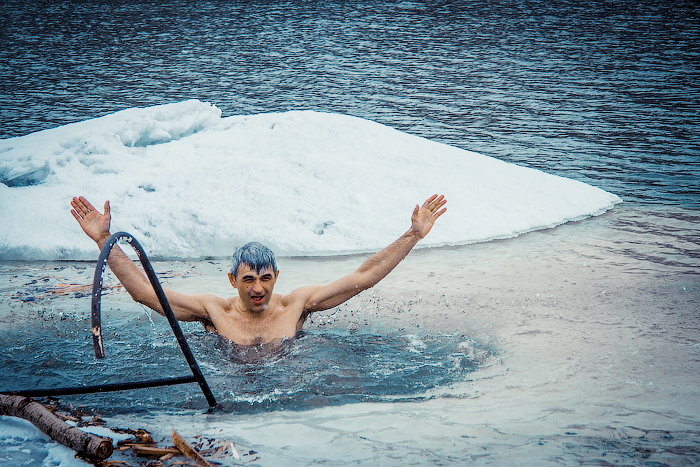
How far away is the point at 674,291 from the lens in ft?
15.8

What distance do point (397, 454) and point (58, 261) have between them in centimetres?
376

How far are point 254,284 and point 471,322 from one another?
1279mm

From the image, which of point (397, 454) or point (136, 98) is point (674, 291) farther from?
point (136, 98)

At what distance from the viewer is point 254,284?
12.5ft

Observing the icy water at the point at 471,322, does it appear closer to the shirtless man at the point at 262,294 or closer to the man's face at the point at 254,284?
the shirtless man at the point at 262,294

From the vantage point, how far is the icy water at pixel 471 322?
9.78ft

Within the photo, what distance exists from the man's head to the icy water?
0.93ft

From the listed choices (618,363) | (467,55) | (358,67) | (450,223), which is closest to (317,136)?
(450,223)

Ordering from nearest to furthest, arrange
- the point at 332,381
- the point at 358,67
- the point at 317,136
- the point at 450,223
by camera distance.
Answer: the point at 332,381, the point at 450,223, the point at 317,136, the point at 358,67

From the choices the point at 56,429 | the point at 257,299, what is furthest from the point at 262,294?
the point at 56,429

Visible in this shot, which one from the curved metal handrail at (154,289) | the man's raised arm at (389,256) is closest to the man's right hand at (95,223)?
the curved metal handrail at (154,289)

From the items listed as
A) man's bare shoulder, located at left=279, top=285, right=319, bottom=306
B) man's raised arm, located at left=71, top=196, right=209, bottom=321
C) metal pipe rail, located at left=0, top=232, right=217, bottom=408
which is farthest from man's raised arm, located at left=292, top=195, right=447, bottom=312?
metal pipe rail, located at left=0, top=232, right=217, bottom=408

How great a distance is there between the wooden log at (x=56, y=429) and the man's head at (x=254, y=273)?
3.73ft

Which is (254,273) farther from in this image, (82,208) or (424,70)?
(424,70)
